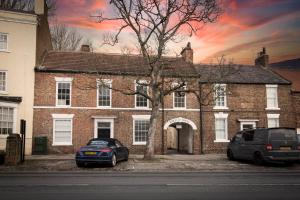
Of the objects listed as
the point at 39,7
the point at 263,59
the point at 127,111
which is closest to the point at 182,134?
the point at 127,111

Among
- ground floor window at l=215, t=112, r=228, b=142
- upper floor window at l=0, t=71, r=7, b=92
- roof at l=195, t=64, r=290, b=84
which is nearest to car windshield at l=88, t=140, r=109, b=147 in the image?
upper floor window at l=0, t=71, r=7, b=92

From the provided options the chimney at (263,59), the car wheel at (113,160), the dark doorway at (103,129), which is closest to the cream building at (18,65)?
the dark doorway at (103,129)

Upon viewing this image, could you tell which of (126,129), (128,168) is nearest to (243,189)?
(128,168)

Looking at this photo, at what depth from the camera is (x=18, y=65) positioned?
27.5 metres

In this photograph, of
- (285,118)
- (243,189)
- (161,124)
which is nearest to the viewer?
(243,189)

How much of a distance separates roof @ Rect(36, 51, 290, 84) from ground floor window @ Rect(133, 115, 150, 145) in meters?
3.68

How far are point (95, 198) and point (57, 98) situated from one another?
20081 millimetres

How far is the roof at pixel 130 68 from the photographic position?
29.0m

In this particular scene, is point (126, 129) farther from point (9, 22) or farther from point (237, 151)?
point (9, 22)

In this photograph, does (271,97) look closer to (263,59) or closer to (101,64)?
(263,59)

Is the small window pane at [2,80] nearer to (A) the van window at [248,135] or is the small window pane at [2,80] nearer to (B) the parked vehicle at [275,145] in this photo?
(A) the van window at [248,135]

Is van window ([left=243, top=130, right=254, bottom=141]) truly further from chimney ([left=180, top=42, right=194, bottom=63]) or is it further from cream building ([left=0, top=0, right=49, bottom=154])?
cream building ([left=0, top=0, right=49, bottom=154])

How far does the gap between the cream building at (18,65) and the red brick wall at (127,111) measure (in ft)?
2.44

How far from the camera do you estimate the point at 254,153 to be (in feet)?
68.1
